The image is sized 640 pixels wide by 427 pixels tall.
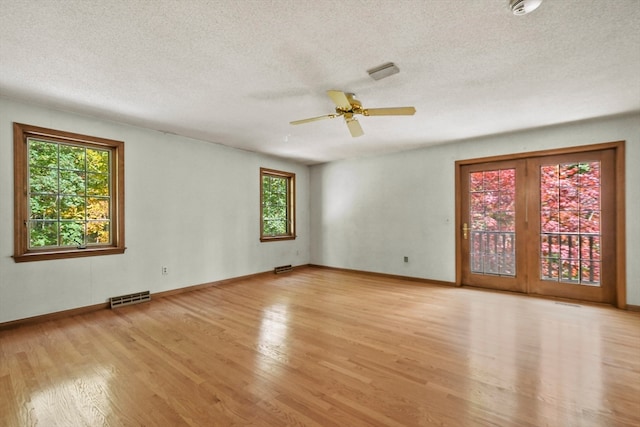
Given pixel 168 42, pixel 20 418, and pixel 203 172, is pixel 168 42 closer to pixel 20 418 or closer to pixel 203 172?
pixel 20 418

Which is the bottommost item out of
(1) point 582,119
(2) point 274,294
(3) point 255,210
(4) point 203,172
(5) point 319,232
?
(2) point 274,294

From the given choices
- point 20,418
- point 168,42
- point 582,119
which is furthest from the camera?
point 582,119

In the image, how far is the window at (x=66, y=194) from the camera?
10.7 ft

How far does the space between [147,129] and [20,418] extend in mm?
3655

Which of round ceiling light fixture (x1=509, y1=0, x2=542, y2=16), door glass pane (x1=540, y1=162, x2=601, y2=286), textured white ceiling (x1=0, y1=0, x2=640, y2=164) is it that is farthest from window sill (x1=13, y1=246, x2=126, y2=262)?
door glass pane (x1=540, y1=162, x2=601, y2=286)

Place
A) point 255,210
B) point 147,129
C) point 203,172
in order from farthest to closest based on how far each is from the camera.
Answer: point 255,210 < point 203,172 < point 147,129

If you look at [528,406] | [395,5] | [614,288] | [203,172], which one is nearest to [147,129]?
[203,172]

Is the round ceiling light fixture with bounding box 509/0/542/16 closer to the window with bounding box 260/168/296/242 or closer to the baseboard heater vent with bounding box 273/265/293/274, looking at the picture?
the window with bounding box 260/168/296/242

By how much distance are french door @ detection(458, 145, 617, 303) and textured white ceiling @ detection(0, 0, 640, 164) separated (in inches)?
35.6

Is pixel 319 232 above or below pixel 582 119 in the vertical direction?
below

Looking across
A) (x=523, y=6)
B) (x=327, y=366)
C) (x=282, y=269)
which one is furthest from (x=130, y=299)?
(x=523, y=6)

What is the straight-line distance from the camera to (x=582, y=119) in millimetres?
3836

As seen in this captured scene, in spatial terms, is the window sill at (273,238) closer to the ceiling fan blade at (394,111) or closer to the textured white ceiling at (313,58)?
the textured white ceiling at (313,58)

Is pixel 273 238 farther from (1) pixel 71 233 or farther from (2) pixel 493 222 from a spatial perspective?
(2) pixel 493 222
